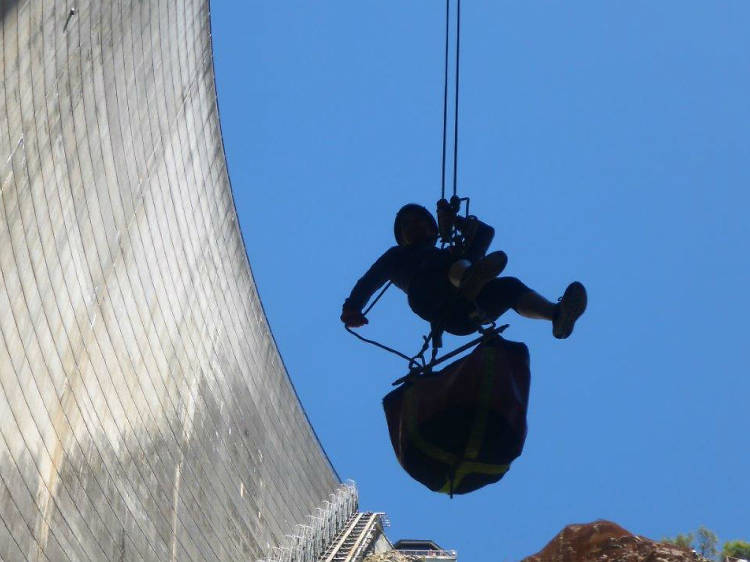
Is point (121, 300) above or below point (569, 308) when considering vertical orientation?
above

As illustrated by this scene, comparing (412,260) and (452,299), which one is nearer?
(452,299)

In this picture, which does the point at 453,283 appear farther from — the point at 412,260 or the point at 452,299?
the point at 412,260

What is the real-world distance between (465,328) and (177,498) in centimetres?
1463

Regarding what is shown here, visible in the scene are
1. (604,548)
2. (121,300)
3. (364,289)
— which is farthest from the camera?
(121,300)

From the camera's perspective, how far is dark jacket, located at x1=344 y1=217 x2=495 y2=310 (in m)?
6.81

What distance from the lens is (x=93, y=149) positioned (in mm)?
15734

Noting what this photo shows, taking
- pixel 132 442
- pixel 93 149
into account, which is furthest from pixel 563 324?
pixel 132 442

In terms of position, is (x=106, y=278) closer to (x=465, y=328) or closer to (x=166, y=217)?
(x=166, y=217)

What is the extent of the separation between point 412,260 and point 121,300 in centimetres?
1122

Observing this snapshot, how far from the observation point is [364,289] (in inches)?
279

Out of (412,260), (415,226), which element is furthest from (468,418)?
(415,226)

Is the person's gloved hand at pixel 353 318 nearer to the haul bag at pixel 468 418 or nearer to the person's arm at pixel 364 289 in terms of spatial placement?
the person's arm at pixel 364 289

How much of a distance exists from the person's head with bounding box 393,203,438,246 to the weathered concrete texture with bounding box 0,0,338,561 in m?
6.67

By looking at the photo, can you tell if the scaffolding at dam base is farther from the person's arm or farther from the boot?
the boot
